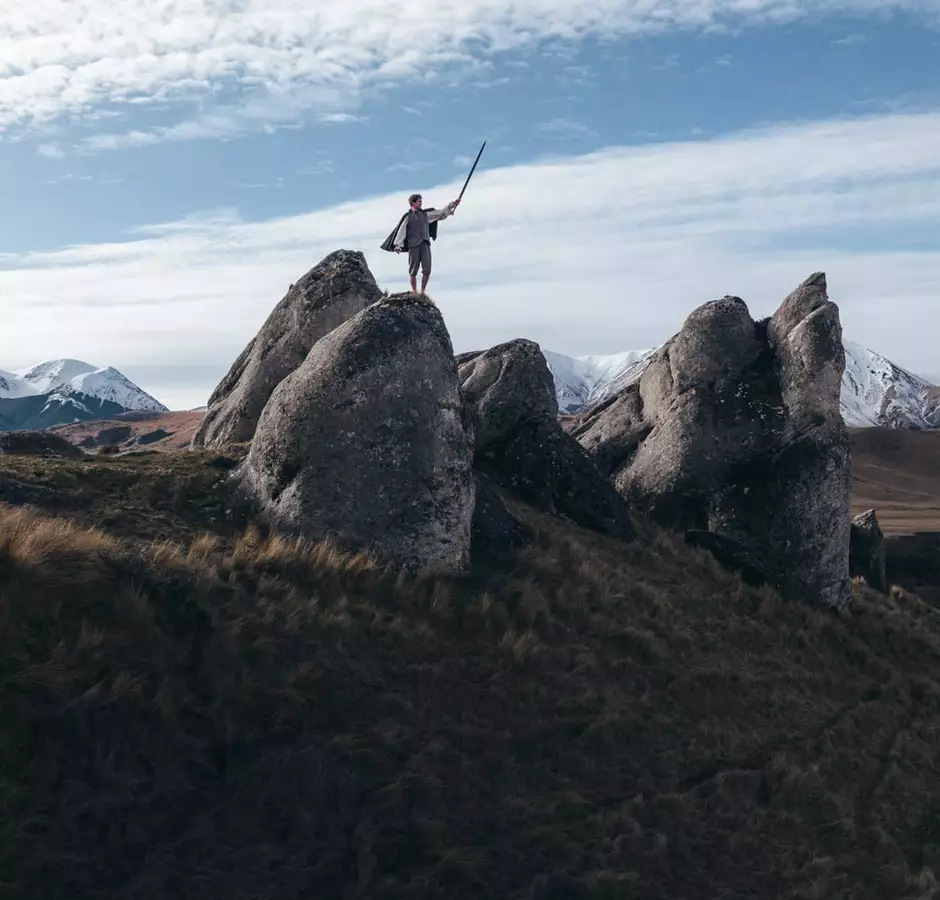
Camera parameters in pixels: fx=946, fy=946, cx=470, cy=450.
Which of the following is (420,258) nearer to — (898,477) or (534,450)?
(534,450)

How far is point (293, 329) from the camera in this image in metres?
25.1

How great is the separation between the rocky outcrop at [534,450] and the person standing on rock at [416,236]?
404cm

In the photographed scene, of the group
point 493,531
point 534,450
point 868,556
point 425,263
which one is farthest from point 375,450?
point 868,556

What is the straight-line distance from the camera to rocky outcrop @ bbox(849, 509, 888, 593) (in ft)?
103

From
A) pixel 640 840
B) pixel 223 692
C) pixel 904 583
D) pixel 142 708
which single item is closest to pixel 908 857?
pixel 640 840

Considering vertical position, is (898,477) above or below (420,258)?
below

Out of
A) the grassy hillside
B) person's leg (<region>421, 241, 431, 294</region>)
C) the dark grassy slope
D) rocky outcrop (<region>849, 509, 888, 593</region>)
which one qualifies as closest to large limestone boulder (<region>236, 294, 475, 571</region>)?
the dark grassy slope

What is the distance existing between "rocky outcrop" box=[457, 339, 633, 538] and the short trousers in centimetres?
403

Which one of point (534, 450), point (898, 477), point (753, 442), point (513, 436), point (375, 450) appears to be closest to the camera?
point (375, 450)

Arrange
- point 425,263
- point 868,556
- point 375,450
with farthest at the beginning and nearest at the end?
1. point 868,556
2. point 425,263
3. point 375,450

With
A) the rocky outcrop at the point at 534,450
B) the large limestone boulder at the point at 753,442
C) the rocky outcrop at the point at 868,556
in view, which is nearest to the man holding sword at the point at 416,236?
the rocky outcrop at the point at 534,450

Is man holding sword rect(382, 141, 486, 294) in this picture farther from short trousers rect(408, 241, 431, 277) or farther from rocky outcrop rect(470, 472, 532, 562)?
rocky outcrop rect(470, 472, 532, 562)

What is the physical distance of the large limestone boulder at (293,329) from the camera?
2464 cm

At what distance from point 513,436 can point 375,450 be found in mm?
8959
